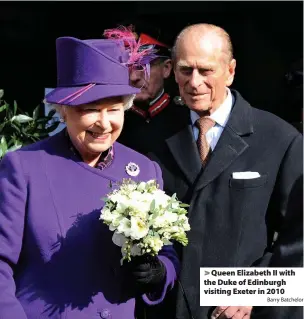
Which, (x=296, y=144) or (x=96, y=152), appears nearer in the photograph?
(x=96, y=152)

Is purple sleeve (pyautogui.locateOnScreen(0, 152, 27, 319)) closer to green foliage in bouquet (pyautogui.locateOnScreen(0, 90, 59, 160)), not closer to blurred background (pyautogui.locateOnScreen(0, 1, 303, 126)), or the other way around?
green foliage in bouquet (pyautogui.locateOnScreen(0, 90, 59, 160))

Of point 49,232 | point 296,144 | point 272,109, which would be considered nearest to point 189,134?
point 296,144

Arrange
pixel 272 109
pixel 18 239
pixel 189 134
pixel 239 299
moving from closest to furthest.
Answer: pixel 18 239
pixel 239 299
pixel 189 134
pixel 272 109

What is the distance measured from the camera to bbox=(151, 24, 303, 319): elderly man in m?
3.04

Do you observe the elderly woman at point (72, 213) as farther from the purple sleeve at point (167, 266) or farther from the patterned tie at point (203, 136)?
the patterned tie at point (203, 136)

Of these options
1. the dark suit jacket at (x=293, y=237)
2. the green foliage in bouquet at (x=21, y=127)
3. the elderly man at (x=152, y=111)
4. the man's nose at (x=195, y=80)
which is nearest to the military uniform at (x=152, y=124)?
the elderly man at (x=152, y=111)

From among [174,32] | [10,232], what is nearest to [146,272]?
[10,232]

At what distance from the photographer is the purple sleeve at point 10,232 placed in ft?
8.37

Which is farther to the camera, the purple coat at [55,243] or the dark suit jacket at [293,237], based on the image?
the purple coat at [55,243]

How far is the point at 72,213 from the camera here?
2.68 m

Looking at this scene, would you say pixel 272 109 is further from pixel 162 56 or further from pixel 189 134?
pixel 189 134

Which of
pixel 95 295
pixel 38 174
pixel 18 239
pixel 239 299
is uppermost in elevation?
pixel 38 174

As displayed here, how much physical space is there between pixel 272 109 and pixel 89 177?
86.5 inches

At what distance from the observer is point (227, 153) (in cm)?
312
